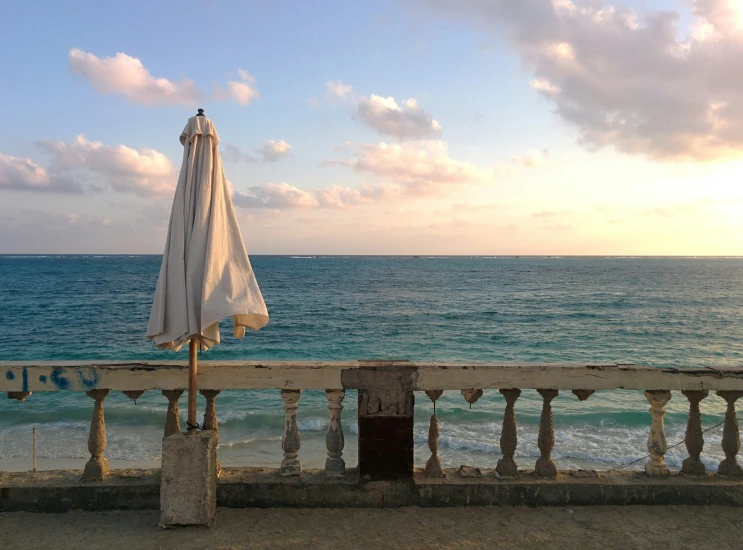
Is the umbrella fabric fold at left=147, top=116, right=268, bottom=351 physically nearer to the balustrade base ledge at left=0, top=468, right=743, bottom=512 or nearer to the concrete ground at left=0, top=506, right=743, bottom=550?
the balustrade base ledge at left=0, top=468, right=743, bottom=512

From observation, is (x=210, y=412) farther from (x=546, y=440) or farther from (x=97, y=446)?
(x=546, y=440)

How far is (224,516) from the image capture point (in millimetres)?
3592

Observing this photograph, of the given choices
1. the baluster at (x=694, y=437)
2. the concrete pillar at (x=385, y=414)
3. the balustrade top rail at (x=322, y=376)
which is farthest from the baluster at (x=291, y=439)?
the baluster at (x=694, y=437)

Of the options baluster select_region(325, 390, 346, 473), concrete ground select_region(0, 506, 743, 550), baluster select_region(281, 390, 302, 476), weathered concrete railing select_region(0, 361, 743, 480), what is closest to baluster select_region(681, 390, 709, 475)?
weathered concrete railing select_region(0, 361, 743, 480)

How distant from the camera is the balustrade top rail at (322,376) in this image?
Answer: 12.2 feet

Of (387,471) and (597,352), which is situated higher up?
(387,471)

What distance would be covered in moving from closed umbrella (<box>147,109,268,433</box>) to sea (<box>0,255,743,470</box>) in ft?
21.4

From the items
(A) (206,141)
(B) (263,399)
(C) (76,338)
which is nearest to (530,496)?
(A) (206,141)

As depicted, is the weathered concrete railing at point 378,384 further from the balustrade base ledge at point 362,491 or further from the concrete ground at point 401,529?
the concrete ground at point 401,529

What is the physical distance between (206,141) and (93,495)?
2644mm

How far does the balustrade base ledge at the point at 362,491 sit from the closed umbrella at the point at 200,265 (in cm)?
68

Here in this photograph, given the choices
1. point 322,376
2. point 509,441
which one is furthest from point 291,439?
point 509,441

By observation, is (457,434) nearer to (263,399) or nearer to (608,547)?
(263,399)

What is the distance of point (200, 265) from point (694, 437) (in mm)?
3909
